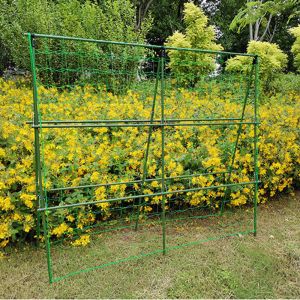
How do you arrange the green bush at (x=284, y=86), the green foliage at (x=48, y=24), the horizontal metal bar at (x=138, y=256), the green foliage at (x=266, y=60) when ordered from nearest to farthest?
the horizontal metal bar at (x=138, y=256)
the green foliage at (x=48, y=24)
the green bush at (x=284, y=86)
the green foliage at (x=266, y=60)

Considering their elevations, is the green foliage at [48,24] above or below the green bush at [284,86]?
above

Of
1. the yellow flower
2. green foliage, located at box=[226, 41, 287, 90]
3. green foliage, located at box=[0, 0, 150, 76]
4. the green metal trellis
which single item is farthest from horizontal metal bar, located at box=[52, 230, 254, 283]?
green foliage, located at box=[226, 41, 287, 90]

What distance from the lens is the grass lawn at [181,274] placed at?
2264mm

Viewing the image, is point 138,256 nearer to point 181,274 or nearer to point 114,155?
point 181,274

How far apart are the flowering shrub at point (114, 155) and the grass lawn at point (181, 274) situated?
0.89 feet

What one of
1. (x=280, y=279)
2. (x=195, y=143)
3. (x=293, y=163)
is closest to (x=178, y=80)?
(x=195, y=143)

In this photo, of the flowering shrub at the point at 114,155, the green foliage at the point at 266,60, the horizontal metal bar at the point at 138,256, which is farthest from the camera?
the green foliage at the point at 266,60

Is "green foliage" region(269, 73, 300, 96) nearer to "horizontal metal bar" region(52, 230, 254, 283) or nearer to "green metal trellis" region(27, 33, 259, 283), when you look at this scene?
"green metal trellis" region(27, 33, 259, 283)

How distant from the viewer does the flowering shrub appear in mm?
2680

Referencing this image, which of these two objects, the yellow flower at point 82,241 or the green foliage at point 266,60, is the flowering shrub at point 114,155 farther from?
the green foliage at point 266,60

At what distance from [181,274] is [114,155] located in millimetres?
1327

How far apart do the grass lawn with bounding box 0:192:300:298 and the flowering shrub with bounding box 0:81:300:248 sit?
27cm

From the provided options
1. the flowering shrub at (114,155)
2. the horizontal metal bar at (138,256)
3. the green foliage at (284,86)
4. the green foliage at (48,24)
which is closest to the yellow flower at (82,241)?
the flowering shrub at (114,155)

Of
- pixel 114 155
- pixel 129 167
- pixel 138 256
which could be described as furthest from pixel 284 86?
pixel 138 256
